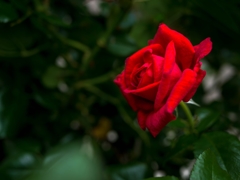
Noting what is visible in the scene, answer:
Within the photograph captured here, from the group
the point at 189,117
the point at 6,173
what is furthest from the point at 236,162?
the point at 6,173

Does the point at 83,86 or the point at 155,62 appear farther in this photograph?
the point at 83,86

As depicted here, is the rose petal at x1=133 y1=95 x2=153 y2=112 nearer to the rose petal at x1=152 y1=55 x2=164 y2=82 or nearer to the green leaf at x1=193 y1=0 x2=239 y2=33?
the rose petal at x1=152 y1=55 x2=164 y2=82

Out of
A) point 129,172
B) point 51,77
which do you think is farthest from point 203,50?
point 51,77

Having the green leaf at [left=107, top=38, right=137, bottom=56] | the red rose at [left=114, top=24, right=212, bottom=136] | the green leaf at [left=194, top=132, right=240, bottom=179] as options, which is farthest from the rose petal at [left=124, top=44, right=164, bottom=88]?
the green leaf at [left=107, top=38, right=137, bottom=56]

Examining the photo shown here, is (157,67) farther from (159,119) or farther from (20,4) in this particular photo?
(20,4)

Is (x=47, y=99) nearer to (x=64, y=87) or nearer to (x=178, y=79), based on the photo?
(x=64, y=87)

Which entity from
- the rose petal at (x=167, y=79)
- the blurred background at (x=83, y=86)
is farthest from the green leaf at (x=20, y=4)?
the rose petal at (x=167, y=79)
